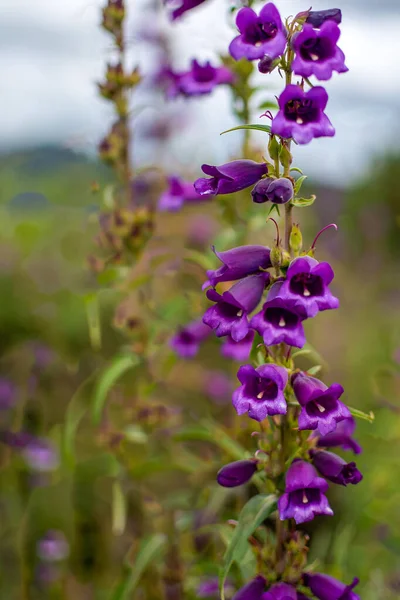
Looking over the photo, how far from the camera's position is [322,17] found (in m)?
1.52

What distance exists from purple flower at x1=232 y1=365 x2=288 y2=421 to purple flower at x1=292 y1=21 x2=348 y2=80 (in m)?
0.59

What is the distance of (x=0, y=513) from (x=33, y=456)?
581mm

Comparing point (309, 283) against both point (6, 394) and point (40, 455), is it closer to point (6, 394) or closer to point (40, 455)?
point (40, 455)

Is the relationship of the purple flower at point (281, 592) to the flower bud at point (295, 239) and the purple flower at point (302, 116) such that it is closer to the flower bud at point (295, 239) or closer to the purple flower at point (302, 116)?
the flower bud at point (295, 239)

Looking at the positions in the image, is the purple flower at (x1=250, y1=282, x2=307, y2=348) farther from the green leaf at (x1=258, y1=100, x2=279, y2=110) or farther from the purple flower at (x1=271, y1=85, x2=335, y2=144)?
the green leaf at (x1=258, y1=100, x2=279, y2=110)

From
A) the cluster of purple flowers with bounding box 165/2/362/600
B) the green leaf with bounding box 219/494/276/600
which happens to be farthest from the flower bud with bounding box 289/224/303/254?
the green leaf with bounding box 219/494/276/600

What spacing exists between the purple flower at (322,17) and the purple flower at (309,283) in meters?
0.52

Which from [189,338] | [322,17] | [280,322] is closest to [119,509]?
[189,338]

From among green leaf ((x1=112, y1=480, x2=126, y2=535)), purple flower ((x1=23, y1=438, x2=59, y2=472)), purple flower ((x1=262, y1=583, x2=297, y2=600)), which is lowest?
purple flower ((x1=23, y1=438, x2=59, y2=472))

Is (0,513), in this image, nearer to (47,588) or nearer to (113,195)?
(47,588)

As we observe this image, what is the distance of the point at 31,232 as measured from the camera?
24.4ft

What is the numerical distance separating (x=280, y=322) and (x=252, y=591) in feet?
1.99

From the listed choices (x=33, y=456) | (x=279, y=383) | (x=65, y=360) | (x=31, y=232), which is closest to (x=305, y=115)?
(x=279, y=383)

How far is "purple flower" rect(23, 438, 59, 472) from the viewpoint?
10.5ft
